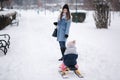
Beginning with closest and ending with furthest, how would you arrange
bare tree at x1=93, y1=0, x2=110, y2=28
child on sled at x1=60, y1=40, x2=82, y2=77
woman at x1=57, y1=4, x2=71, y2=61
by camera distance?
child on sled at x1=60, y1=40, x2=82, y2=77, woman at x1=57, y1=4, x2=71, y2=61, bare tree at x1=93, y1=0, x2=110, y2=28

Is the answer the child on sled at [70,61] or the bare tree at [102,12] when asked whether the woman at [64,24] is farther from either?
the bare tree at [102,12]

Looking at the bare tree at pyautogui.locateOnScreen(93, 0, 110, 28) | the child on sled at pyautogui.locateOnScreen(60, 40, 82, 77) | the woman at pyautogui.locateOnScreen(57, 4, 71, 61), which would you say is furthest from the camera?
the bare tree at pyautogui.locateOnScreen(93, 0, 110, 28)

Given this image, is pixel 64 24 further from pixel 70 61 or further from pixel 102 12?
pixel 102 12

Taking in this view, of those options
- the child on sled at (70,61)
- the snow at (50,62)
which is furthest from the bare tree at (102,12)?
the child on sled at (70,61)

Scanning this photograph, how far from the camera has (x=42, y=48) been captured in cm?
1096

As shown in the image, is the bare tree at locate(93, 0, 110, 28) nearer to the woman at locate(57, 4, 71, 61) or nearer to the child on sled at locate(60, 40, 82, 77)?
the woman at locate(57, 4, 71, 61)

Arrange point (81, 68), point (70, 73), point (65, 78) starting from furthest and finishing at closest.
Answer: point (81, 68), point (70, 73), point (65, 78)

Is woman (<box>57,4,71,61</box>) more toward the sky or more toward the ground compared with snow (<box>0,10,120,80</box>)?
more toward the sky

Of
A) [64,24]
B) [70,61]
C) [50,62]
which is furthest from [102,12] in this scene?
[70,61]

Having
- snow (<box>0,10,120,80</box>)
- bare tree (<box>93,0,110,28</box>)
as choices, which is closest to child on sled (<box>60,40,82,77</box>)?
snow (<box>0,10,120,80</box>)

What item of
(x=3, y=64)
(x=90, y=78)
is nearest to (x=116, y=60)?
(x=90, y=78)

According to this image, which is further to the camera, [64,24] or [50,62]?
[50,62]

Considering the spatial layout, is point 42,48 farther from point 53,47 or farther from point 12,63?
point 12,63

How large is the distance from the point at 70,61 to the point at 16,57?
3.11 m
